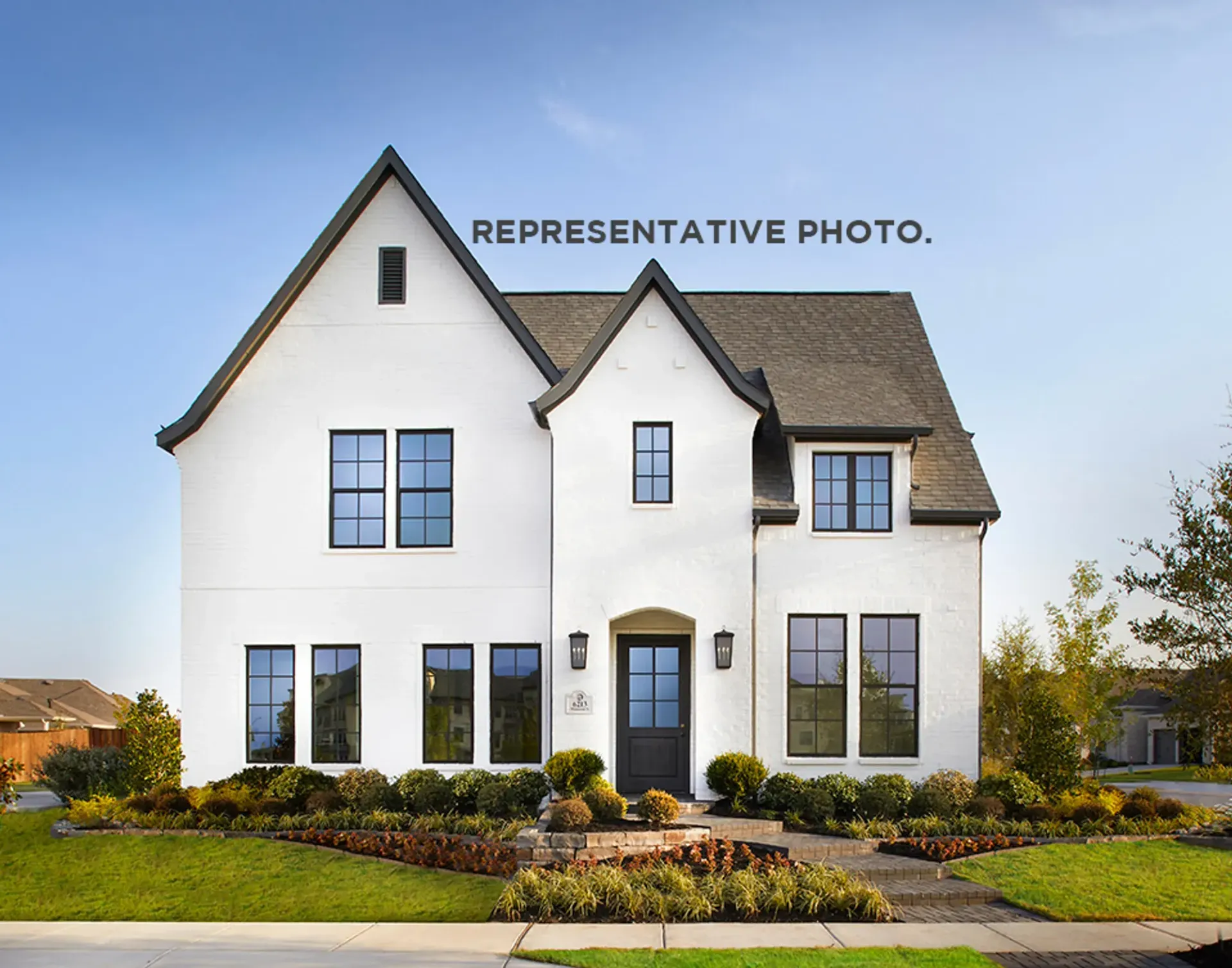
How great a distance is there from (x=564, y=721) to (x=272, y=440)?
702 cm

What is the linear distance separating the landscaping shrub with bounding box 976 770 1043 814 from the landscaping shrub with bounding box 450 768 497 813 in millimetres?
7799

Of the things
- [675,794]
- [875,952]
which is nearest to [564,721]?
[675,794]

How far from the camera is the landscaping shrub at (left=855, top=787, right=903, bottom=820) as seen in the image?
58.1 feet

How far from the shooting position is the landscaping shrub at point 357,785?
18.2m

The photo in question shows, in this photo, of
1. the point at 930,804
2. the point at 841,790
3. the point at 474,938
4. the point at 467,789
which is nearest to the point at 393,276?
the point at 467,789

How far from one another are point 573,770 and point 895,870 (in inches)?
202

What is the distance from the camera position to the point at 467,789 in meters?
18.1

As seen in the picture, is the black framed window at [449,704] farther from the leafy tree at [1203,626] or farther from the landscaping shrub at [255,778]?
the leafy tree at [1203,626]

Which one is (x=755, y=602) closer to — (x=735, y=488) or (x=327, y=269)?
(x=735, y=488)

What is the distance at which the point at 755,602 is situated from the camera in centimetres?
1980

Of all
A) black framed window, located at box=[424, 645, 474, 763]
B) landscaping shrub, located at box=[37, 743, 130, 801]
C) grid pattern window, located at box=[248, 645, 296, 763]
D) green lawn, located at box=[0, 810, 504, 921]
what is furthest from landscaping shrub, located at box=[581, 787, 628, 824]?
landscaping shrub, located at box=[37, 743, 130, 801]

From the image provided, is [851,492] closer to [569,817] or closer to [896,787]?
[896,787]

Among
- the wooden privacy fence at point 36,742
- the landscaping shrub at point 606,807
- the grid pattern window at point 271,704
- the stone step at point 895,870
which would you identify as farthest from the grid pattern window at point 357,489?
the wooden privacy fence at point 36,742

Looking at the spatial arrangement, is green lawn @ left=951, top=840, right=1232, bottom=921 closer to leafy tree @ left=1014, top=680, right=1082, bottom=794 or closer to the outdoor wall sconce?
leafy tree @ left=1014, top=680, right=1082, bottom=794
